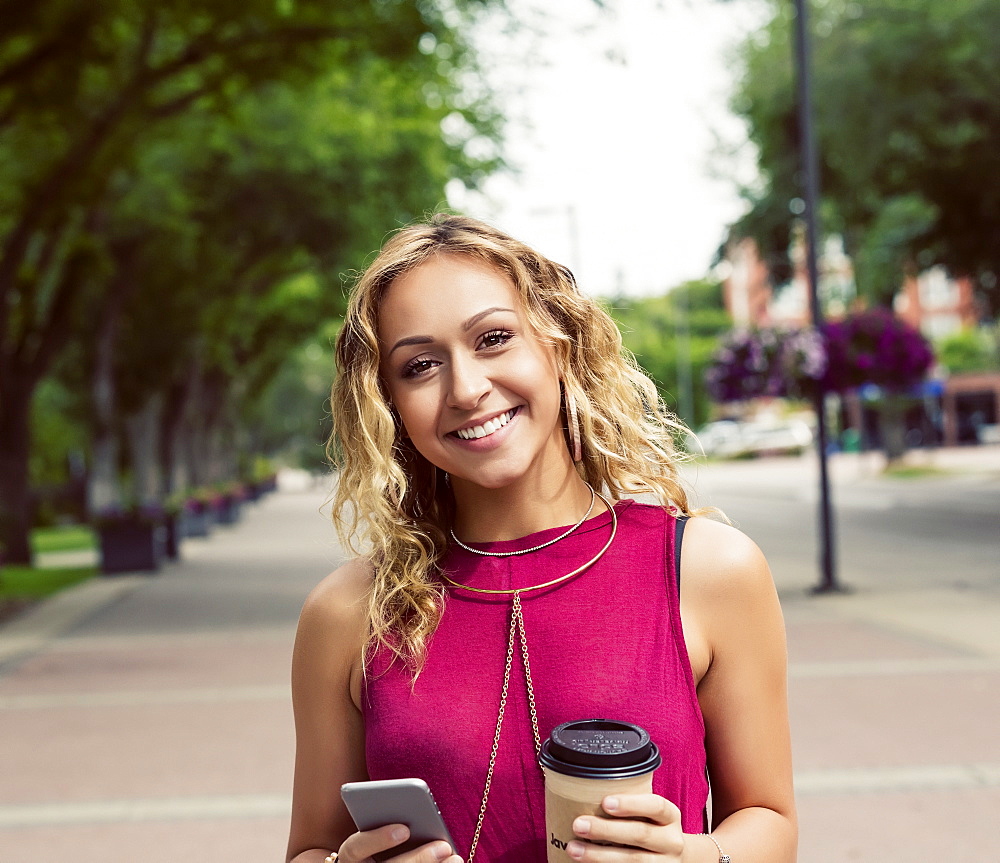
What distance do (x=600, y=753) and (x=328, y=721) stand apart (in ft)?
2.02

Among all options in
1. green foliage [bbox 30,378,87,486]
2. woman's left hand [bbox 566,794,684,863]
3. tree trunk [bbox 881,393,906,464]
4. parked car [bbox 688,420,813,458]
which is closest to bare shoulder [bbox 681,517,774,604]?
woman's left hand [bbox 566,794,684,863]

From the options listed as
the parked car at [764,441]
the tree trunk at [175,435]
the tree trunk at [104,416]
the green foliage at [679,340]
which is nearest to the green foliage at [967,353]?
the parked car at [764,441]

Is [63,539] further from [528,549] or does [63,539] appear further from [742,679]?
[742,679]

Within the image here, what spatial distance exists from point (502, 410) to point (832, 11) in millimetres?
18811

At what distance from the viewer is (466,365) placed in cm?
185

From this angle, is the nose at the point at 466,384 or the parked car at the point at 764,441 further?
the parked car at the point at 764,441

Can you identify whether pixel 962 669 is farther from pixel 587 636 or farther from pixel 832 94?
pixel 832 94

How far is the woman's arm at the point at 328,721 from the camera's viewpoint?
1910mm

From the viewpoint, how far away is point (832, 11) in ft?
61.5

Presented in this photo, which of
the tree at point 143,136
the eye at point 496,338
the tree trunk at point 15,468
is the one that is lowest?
the tree trunk at point 15,468

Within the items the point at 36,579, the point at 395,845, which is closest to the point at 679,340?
the point at 36,579

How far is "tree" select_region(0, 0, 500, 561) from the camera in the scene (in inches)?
462

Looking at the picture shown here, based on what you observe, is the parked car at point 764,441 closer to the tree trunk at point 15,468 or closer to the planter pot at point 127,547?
the planter pot at point 127,547

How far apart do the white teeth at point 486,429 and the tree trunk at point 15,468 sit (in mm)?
16480
